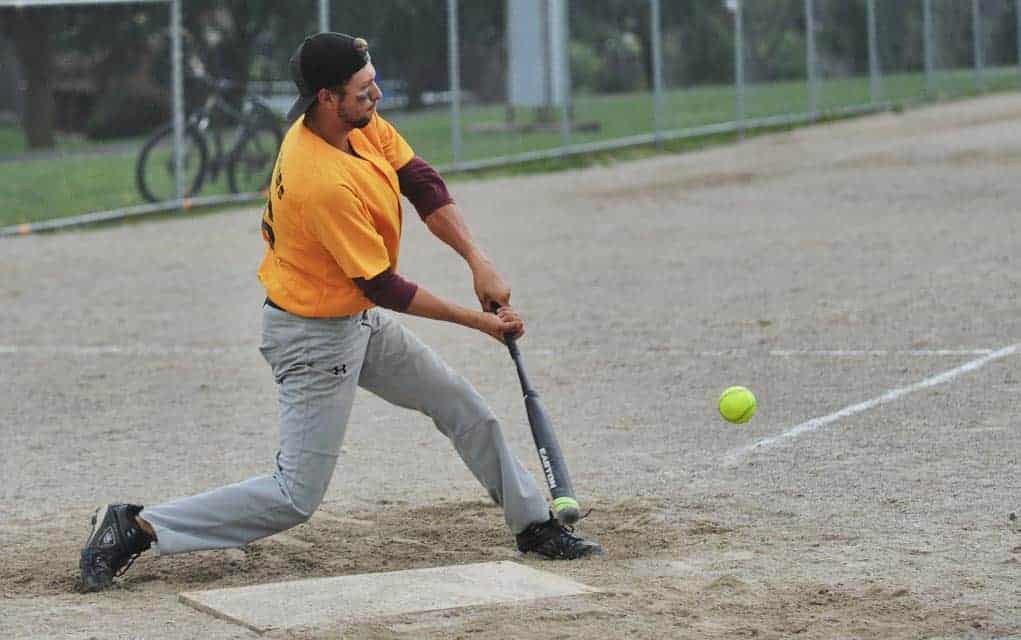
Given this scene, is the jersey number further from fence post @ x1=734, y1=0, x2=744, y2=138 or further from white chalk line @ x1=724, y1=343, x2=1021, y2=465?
fence post @ x1=734, y1=0, x2=744, y2=138

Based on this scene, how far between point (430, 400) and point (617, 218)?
35.7 ft

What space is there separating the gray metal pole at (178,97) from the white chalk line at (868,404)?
9.96 metres

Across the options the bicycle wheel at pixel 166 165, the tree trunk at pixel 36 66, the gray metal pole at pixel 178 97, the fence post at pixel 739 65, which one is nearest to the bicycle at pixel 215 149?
the bicycle wheel at pixel 166 165

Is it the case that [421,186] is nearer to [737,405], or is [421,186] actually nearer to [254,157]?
[737,405]

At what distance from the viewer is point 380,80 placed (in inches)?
758

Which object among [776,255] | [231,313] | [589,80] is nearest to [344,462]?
[231,313]

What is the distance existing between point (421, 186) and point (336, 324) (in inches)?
23.7

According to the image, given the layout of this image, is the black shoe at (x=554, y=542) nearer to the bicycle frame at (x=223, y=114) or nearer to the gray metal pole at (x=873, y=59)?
the bicycle frame at (x=223, y=114)

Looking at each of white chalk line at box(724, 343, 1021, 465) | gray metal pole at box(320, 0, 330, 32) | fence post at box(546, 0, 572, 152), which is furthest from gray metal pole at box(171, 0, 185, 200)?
white chalk line at box(724, 343, 1021, 465)

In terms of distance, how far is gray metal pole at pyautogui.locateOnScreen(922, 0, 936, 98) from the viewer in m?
29.3

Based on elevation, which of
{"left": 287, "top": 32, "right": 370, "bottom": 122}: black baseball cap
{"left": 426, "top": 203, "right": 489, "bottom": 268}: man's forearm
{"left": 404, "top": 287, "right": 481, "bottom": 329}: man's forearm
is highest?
{"left": 287, "top": 32, "right": 370, "bottom": 122}: black baseball cap

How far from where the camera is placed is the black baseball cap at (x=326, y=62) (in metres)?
6.00

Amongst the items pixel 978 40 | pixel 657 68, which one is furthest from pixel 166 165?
pixel 978 40

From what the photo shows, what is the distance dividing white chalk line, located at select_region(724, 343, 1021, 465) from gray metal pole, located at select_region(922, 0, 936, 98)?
65.8ft
